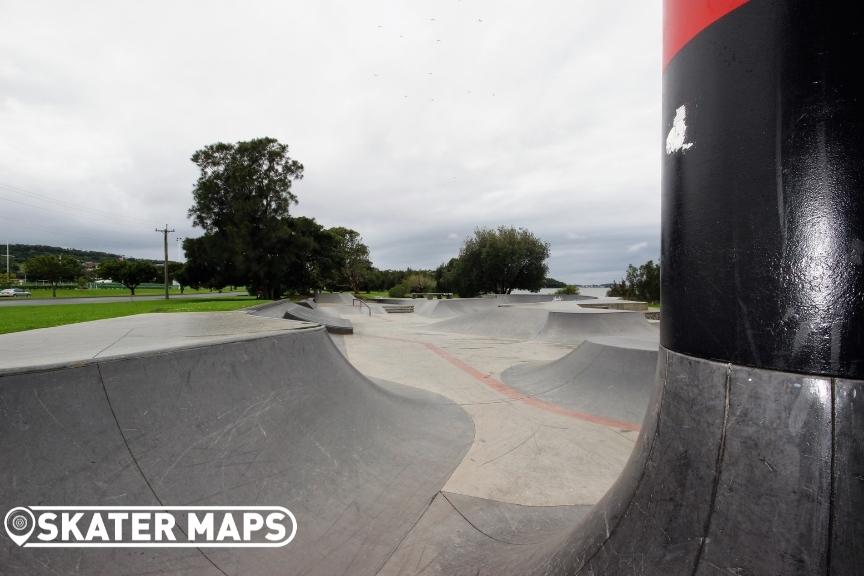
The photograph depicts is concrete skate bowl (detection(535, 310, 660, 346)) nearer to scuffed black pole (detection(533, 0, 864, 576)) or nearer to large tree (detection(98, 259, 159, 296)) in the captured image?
scuffed black pole (detection(533, 0, 864, 576))

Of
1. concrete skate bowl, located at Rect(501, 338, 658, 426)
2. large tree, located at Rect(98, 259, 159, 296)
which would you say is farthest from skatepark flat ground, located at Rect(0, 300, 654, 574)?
large tree, located at Rect(98, 259, 159, 296)

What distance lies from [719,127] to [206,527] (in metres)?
3.49

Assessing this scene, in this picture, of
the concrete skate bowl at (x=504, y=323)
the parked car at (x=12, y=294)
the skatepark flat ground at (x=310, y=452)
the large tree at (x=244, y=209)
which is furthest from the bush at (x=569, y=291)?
the parked car at (x=12, y=294)

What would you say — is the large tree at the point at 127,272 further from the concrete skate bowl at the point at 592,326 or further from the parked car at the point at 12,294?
the concrete skate bowl at the point at 592,326

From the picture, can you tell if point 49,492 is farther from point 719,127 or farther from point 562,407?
point 562,407

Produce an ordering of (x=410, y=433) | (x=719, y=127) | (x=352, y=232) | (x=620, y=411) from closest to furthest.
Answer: (x=719, y=127) → (x=410, y=433) → (x=620, y=411) → (x=352, y=232)

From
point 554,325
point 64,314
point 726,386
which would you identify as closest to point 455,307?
point 554,325

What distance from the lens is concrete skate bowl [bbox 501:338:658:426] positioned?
5844mm

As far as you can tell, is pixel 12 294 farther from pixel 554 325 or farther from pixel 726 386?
pixel 726 386

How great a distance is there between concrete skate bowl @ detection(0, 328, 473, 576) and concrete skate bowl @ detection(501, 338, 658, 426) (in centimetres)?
282

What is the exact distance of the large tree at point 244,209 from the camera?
26.7 metres

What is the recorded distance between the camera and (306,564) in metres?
2.46

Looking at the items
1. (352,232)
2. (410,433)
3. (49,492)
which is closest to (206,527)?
(49,492)

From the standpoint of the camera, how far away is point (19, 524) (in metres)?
2.00
